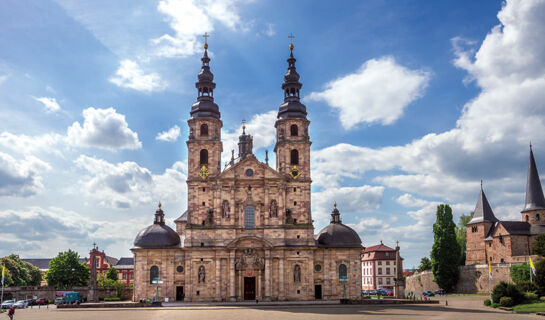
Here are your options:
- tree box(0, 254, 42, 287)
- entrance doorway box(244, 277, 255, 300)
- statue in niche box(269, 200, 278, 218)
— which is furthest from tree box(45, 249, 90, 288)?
statue in niche box(269, 200, 278, 218)

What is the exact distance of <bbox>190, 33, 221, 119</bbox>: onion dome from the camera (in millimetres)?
61875

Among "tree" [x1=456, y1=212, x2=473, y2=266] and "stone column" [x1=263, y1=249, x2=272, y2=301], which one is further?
"tree" [x1=456, y1=212, x2=473, y2=266]

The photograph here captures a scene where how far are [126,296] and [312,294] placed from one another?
2491 centimetres

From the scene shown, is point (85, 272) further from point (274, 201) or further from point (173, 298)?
point (274, 201)

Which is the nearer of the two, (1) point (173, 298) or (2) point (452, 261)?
(1) point (173, 298)

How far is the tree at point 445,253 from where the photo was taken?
2953 inches

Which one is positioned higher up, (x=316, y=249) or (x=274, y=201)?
(x=274, y=201)

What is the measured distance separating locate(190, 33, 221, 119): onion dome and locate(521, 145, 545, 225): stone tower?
49288 mm

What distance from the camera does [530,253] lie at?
74.2 m

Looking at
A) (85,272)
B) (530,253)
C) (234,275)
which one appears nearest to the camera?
(234,275)

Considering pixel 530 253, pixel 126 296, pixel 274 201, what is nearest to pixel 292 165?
pixel 274 201

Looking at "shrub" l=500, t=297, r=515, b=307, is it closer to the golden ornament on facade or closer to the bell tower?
the bell tower

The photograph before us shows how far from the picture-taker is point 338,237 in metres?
59.5

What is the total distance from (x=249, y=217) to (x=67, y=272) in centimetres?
3656
